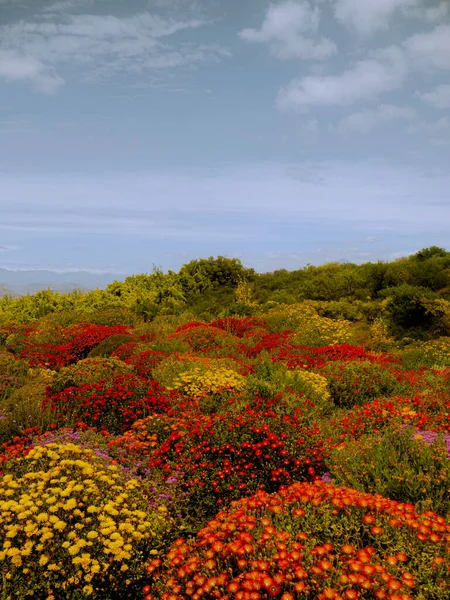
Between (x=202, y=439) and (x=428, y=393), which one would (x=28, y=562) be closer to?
(x=202, y=439)

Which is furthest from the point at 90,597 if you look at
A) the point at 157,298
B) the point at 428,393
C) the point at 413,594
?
the point at 157,298

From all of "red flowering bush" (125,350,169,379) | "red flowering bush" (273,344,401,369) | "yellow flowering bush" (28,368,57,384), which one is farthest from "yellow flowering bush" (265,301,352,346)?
"yellow flowering bush" (28,368,57,384)

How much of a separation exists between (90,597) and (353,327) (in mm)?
15843

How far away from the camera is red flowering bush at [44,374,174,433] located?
24.6ft

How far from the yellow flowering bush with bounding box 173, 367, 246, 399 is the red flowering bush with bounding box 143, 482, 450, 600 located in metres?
4.14

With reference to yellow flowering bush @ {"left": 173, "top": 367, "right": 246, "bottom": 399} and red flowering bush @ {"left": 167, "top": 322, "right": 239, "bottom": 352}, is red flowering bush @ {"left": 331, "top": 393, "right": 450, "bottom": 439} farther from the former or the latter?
red flowering bush @ {"left": 167, "top": 322, "right": 239, "bottom": 352}

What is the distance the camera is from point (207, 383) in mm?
8578

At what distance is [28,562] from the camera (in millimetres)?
3832

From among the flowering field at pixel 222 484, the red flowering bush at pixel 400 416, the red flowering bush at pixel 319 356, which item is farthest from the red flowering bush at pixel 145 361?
the red flowering bush at pixel 400 416

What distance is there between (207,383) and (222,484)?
3.16 meters

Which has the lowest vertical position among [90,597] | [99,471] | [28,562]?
[90,597]

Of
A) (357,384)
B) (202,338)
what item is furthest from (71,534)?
(202,338)

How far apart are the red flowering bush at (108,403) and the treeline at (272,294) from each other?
11.8 meters

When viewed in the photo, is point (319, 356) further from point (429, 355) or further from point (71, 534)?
point (71, 534)
